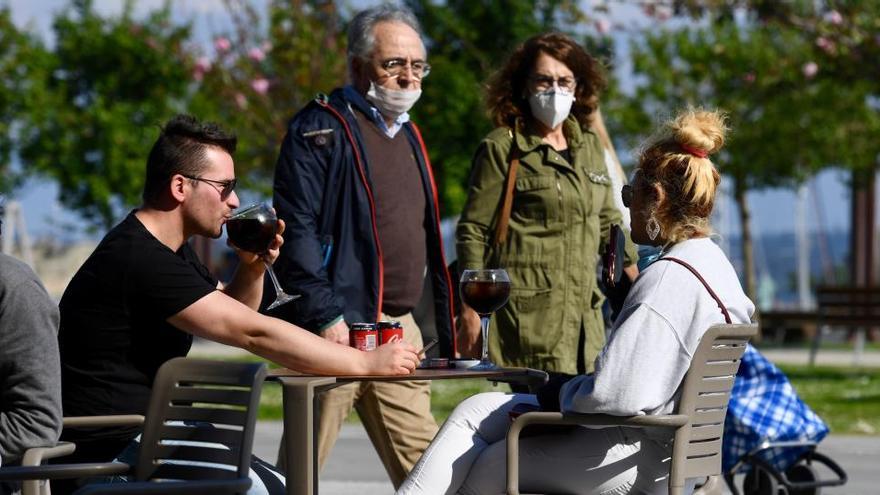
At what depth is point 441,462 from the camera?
14.9ft

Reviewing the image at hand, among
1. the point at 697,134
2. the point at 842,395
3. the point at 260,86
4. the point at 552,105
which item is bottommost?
the point at 842,395

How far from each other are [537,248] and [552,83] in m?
0.71

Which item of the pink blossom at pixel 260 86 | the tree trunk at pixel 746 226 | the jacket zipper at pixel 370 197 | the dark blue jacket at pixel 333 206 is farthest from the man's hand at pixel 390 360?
the tree trunk at pixel 746 226

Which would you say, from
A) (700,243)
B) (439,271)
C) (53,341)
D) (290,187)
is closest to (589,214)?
(439,271)

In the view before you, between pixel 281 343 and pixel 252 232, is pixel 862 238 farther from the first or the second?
pixel 281 343

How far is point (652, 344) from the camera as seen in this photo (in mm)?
4285

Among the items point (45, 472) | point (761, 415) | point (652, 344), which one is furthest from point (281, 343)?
point (761, 415)

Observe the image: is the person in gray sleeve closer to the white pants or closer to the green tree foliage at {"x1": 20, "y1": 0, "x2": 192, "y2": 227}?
the white pants

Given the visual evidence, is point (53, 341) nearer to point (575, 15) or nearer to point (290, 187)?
point (290, 187)

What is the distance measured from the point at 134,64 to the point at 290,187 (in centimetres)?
3679

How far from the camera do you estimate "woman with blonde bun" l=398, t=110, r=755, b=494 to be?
14.1ft

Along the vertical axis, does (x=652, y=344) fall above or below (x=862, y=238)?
above

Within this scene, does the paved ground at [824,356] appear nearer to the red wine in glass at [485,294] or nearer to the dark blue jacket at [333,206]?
the dark blue jacket at [333,206]

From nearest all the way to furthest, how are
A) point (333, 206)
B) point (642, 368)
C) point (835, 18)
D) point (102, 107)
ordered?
point (642, 368), point (333, 206), point (835, 18), point (102, 107)
